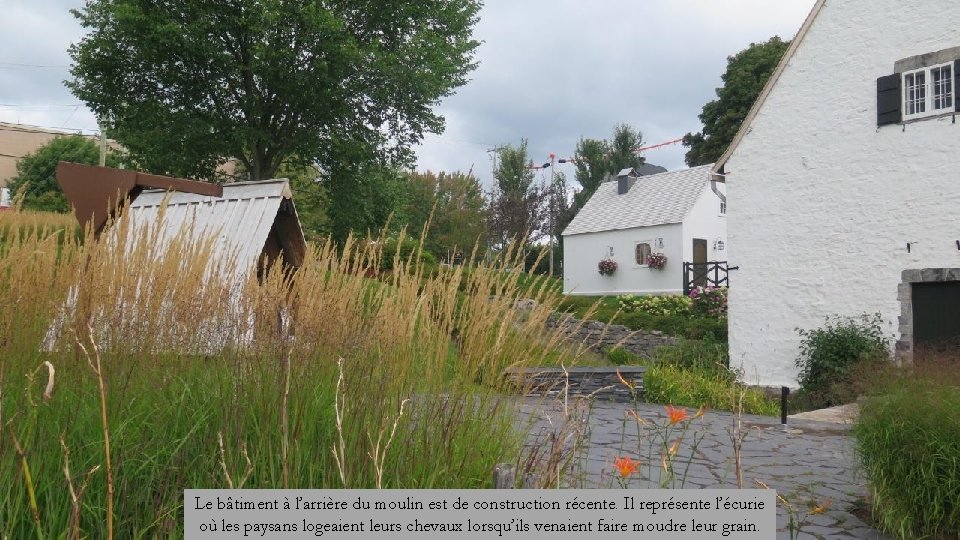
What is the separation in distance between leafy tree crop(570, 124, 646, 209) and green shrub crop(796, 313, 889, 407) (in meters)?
29.1

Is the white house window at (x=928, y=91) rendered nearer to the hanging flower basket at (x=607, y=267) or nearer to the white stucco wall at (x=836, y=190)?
the white stucco wall at (x=836, y=190)

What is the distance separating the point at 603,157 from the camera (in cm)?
4166

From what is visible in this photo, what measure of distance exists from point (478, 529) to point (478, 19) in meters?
19.0

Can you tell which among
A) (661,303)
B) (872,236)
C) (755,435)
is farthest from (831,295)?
(661,303)

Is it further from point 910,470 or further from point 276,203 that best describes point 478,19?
point 910,470

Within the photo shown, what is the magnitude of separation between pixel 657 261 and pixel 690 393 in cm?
1620

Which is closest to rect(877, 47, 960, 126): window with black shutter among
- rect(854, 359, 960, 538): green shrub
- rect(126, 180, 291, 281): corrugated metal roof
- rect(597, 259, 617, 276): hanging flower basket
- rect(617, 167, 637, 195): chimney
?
rect(854, 359, 960, 538): green shrub

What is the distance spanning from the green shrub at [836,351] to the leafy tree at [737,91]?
18915 mm

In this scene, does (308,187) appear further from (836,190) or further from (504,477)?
(504,477)

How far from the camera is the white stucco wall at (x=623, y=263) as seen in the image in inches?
1041

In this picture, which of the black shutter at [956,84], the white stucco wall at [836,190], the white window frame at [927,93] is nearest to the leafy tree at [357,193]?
the white stucco wall at [836,190]

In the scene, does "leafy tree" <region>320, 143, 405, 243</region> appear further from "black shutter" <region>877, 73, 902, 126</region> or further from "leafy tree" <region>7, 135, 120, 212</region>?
"leafy tree" <region>7, 135, 120, 212</region>

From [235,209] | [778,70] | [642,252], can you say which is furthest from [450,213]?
[235,209]

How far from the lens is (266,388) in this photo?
286 cm
